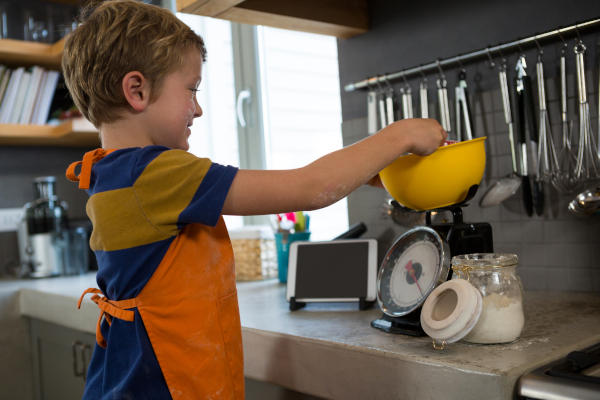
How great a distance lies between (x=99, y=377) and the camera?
0.93 meters

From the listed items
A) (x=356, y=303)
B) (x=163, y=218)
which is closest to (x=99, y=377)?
(x=163, y=218)

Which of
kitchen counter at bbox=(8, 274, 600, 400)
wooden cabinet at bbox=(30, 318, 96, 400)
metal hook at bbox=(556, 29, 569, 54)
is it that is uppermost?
metal hook at bbox=(556, 29, 569, 54)

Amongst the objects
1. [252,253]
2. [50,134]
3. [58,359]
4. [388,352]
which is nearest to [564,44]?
[388,352]

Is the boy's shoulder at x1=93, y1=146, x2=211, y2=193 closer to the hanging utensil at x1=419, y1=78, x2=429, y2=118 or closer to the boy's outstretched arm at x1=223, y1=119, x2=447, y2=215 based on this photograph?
the boy's outstretched arm at x1=223, y1=119, x2=447, y2=215

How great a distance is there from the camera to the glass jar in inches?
33.5

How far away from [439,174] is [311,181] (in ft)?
0.76

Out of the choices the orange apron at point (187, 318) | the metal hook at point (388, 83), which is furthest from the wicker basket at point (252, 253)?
the orange apron at point (187, 318)

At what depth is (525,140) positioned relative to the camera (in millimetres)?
1273

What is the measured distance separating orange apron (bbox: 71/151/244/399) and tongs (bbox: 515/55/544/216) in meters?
0.75

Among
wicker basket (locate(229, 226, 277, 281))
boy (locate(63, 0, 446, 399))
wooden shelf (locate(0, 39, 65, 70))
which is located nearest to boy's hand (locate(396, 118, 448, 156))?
boy (locate(63, 0, 446, 399))

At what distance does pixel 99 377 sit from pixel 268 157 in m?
1.59

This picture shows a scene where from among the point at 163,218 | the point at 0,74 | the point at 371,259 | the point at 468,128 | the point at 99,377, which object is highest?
the point at 0,74

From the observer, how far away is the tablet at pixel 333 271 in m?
1.24

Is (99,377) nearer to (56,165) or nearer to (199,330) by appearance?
(199,330)
